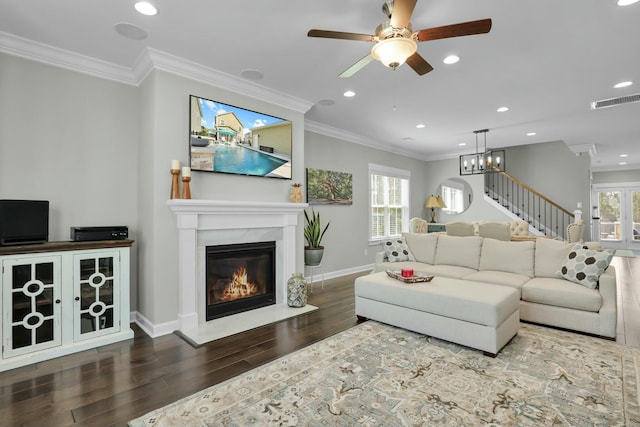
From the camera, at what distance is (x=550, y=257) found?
3758 mm

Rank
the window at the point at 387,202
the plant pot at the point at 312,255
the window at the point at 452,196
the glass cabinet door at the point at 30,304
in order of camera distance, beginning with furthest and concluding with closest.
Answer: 1. the window at the point at 452,196
2. the window at the point at 387,202
3. the plant pot at the point at 312,255
4. the glass cabinet door at the point at 30,304

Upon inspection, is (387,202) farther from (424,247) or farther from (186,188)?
(186,188)

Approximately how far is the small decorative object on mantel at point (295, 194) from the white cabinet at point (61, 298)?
2.01m

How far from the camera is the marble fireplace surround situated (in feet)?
10.7

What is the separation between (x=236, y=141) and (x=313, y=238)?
6.79 feet

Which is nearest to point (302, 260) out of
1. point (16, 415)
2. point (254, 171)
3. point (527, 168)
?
point (254, 171)

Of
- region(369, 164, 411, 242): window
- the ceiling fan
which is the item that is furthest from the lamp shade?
the ceiling fan

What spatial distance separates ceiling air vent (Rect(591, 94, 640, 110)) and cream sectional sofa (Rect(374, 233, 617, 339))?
2191 mm

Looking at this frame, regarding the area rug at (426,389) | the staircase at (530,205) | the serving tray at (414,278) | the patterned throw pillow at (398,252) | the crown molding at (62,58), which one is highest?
the crown molding at (62,58)

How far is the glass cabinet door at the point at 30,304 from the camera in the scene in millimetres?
2500

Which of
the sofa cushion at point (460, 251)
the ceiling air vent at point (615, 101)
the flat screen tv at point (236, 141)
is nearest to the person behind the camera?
the flat screen tv at point (236, 141)

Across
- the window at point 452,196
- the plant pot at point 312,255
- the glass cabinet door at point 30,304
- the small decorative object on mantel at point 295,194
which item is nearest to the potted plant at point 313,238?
the plant pot at point 312,255

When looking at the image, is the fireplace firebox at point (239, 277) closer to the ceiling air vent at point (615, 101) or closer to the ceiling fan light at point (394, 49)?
the ceiling fan light at point (394, 49)

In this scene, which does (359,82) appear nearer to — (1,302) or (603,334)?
(603,334)
